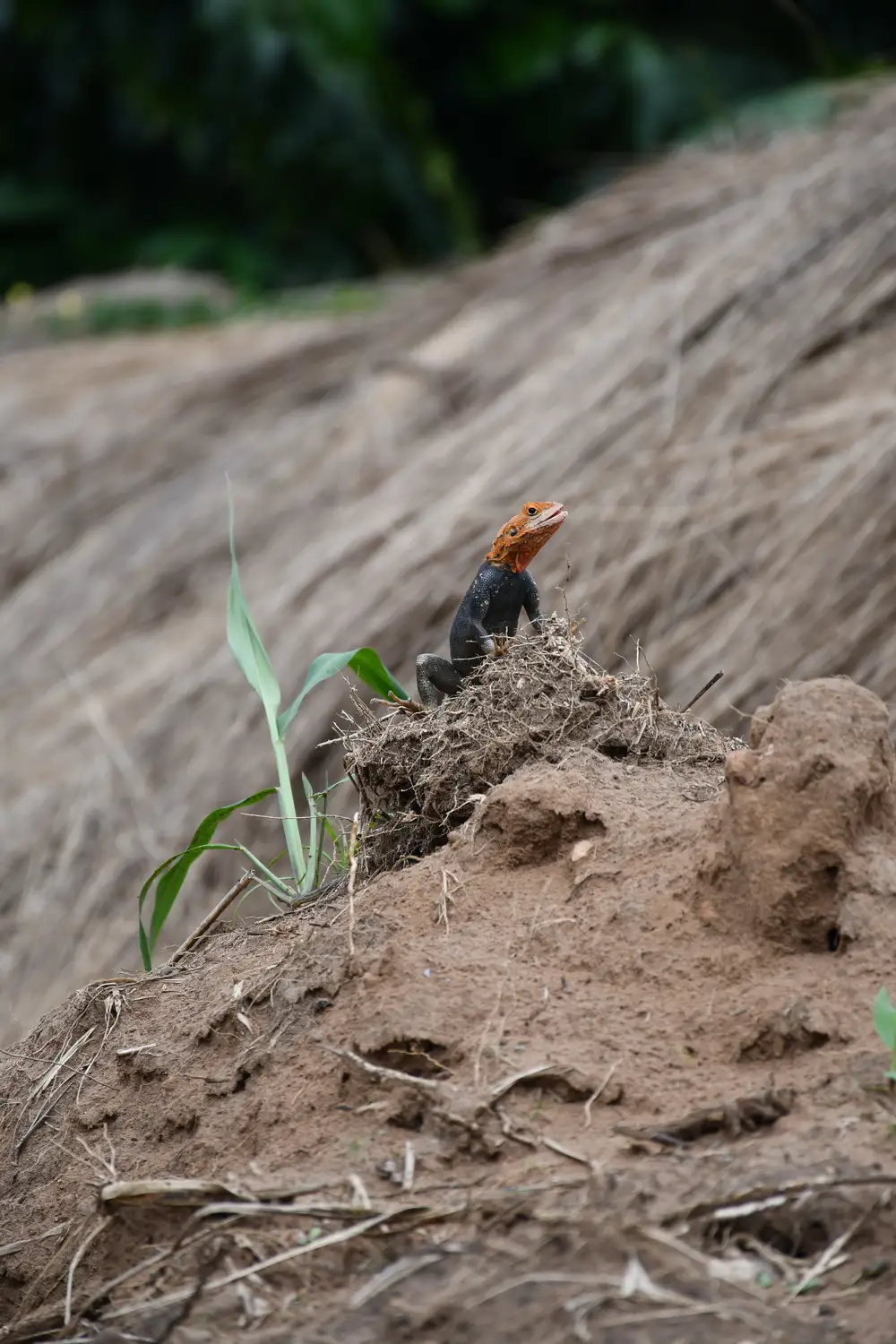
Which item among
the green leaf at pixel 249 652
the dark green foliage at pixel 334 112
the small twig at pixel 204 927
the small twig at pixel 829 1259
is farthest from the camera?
the dark green foliage at pixel 334 112

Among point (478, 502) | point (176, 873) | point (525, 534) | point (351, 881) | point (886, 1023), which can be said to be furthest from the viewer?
point (478, 502)

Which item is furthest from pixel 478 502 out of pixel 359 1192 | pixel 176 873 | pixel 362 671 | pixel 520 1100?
pixel 359 1192

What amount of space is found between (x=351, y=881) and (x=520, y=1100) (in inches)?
17.9

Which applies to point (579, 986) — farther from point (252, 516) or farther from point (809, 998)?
point (252, 516)

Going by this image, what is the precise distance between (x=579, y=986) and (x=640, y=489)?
2582 mm

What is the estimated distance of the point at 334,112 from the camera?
1099 centimetres

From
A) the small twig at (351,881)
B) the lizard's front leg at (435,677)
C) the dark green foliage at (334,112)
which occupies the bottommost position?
the small twig at (351,881)

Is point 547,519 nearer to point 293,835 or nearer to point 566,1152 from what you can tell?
point 293,835

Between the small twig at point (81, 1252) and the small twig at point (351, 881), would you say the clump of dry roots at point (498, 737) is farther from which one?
the small twig at point (81, 1252)

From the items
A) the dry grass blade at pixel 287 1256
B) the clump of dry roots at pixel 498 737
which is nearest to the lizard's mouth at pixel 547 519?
the clump of dry roots at pixel 498 737

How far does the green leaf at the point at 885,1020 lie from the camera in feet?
4.80

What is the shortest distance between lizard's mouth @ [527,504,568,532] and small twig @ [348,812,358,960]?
1.62 ft

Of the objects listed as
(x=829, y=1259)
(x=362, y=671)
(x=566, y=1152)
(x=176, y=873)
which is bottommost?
(x=829, y=1259)

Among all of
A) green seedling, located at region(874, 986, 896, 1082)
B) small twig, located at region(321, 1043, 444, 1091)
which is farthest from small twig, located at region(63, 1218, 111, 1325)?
green seedling, located at region(874, 986, 896, 1082)
